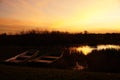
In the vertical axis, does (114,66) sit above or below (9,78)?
below

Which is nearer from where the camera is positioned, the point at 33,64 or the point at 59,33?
the point at 33,64

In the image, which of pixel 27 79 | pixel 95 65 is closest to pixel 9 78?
pixel 27 79

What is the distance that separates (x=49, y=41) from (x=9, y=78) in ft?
87.5

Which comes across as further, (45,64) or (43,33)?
(43,33)

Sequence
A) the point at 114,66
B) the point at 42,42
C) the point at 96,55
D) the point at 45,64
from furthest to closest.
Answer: the point at 42,42, the point at 96,55, the point at 114,66, the point at 45,64

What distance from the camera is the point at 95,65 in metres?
13.8

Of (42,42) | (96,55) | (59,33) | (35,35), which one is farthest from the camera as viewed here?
(59,33)

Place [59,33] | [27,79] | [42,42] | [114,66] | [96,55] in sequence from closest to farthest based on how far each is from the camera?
1. [27,79]
2. [114,66]
3. [96,55]
4. [42,42]
5. [59,33]

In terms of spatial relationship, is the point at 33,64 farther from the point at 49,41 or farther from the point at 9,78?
the point at 49,41

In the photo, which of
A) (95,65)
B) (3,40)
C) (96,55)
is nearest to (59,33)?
(3,40)

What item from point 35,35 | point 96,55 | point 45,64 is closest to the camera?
point 45,64

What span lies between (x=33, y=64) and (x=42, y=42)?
2000 cm

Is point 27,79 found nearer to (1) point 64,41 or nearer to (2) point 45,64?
(2) point 45,64

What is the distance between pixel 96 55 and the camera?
16844mm
